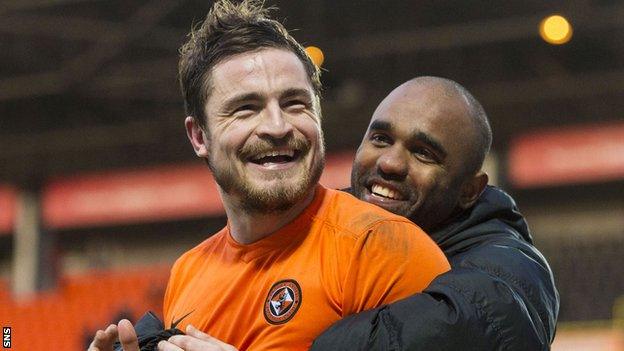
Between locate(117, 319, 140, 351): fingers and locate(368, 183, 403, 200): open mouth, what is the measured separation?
923 millimetres

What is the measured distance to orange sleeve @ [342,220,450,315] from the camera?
1990 mm

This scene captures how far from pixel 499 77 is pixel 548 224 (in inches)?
73.2

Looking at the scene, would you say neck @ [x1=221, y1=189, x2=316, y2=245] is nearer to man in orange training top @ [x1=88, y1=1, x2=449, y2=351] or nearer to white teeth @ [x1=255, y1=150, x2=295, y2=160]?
man in orange training top @ [x1=88, y1=1, x2=449, y2=351]

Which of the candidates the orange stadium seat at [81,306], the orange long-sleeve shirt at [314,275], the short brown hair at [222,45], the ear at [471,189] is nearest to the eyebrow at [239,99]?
the short brown hair at [222,45]

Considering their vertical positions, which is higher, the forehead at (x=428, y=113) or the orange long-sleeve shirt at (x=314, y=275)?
the forehead at (x=428, y=113)

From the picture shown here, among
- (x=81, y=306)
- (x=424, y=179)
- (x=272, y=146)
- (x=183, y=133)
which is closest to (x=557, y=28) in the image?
(x=183, y=133)

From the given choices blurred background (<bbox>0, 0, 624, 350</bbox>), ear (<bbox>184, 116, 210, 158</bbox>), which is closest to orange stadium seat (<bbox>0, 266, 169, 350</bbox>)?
blurred background (<bbox>0, 0, 624, 350</bbox>)

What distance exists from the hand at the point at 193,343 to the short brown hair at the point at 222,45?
0.52m

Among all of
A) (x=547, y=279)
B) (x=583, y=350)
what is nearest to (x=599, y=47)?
(x=583, y=350)

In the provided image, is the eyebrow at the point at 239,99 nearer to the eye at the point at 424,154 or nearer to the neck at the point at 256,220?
the neck at the point at 256,220

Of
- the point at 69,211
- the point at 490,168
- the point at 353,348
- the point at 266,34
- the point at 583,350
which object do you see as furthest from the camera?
the point at 69,211

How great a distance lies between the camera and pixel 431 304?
1.94m

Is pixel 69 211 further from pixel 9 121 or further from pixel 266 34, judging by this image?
pixel 266 34

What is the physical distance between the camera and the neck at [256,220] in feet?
7.13
